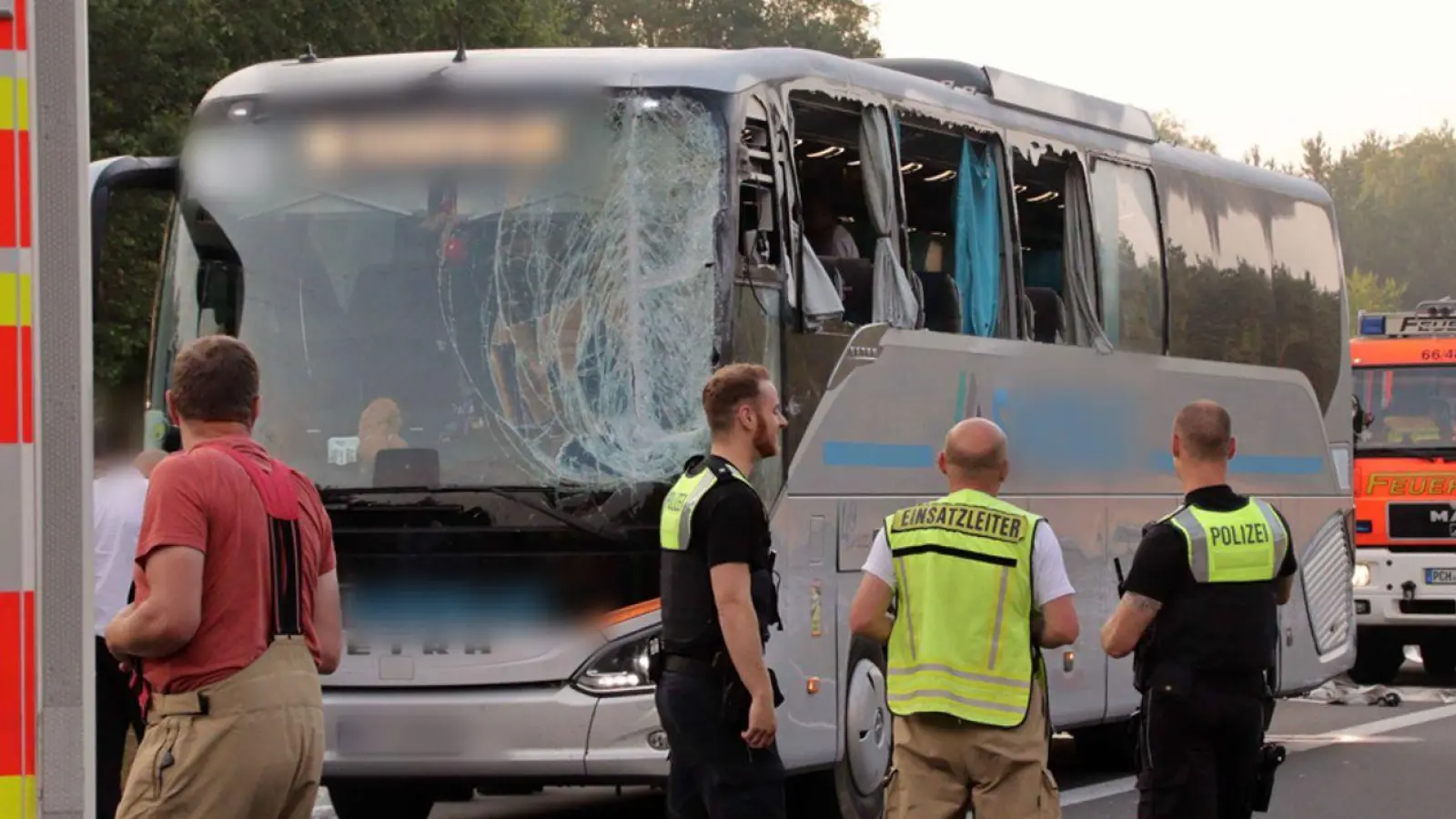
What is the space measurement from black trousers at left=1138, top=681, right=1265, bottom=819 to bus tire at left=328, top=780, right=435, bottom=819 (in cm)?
436

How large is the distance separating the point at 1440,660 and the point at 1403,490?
9.96 feet

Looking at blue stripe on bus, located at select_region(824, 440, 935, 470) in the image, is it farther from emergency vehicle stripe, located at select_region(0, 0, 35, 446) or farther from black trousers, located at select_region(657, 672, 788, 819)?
emergency vehicle stripe, located at select_region(0, 0, 35, 446)

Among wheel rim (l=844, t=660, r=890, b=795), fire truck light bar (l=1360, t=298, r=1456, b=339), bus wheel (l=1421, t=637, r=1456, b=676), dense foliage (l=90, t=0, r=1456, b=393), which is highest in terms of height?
dense foliage (l=90, t=0, r=1456, b=393)

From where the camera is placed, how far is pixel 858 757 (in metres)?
11.1

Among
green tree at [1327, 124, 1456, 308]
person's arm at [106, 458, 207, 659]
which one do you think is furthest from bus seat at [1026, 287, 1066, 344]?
green tree at [1327, 124, 1456, 308]

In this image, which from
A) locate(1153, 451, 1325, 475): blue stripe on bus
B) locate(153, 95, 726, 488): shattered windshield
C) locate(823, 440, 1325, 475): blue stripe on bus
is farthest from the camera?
locate(1153, 451, 1325, 475): blue stripe on bus

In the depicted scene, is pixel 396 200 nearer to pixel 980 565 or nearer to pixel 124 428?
pixel 124 428

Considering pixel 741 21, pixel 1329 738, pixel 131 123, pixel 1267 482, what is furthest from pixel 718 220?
pixel 741 21

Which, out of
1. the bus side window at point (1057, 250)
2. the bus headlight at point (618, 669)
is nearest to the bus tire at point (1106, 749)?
the bus side window at point (1057, 250)

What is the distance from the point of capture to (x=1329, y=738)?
1622 cm

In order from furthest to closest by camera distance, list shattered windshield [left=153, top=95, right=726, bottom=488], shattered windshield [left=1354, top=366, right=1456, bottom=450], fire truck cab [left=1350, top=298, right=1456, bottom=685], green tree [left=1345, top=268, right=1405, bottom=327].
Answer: green tree [left=1345, top=268, right=1405, bottom=327], shattered windshield [left=1354, top=366, right=1456, bottom=450], fire truck cab [left=1350, top=298, right=1456, bottom=685], shattered windshield [left=153, top=95, right=726, bottom=488]

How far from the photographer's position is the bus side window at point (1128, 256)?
45.4ft

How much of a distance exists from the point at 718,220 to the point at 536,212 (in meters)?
0.75

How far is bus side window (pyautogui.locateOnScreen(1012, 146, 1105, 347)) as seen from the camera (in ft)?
42.9
